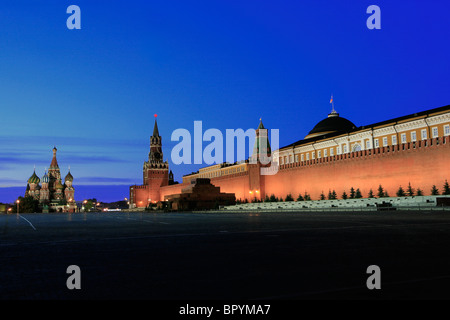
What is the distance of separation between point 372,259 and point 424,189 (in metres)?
29.6

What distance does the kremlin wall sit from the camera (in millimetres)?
31531

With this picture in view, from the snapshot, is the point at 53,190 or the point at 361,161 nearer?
the point at 361,161

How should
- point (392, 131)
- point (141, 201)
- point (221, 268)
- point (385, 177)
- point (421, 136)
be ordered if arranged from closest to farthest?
point (221, 268) → point (385, 177) → point (421, 136) → point (392, 131) → point (141, 201)

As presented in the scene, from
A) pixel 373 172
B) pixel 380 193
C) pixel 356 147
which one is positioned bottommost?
pixel 380 193

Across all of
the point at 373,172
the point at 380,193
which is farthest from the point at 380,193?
the point at 373,172

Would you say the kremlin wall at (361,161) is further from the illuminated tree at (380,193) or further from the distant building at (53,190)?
the distant building at (53,190)

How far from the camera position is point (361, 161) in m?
36.9

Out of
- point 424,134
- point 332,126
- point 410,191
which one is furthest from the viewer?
point 332,126

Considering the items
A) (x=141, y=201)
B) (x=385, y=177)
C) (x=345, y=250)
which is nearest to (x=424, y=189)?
(x=385, y=177)

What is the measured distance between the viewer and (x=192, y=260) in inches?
186

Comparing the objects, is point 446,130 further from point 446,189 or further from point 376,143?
point 446,189

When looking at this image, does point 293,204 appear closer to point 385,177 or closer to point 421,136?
point 385,177

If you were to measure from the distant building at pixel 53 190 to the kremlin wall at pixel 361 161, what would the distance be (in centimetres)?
6032

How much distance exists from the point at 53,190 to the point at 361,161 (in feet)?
310
